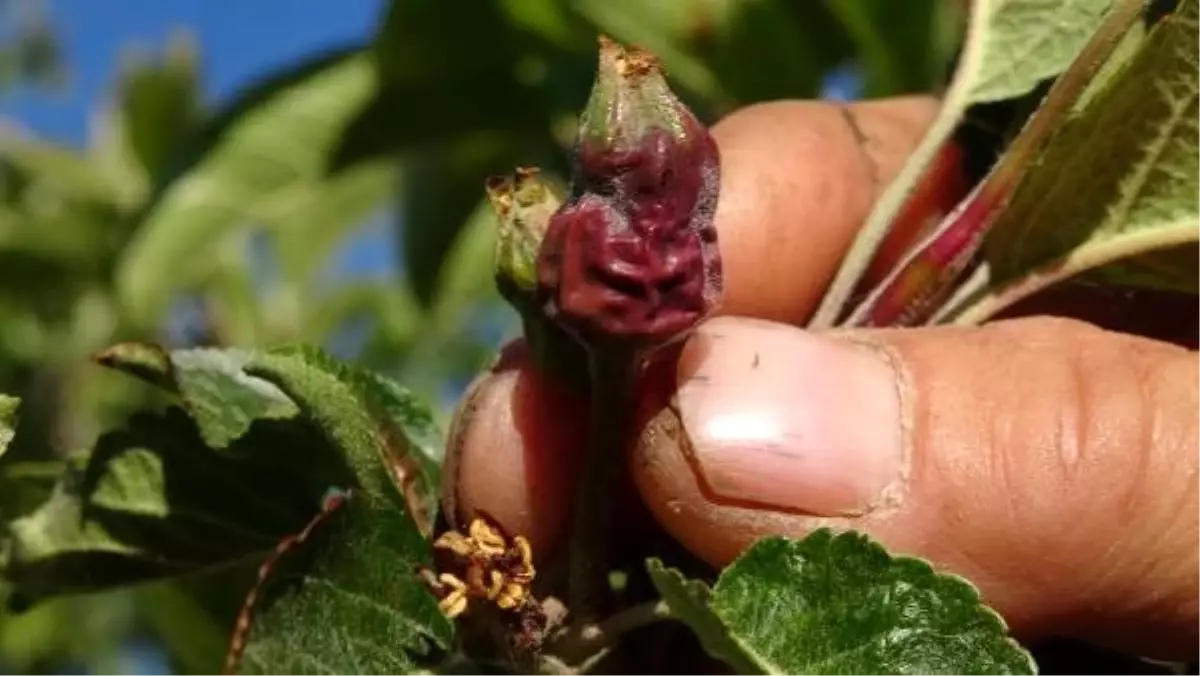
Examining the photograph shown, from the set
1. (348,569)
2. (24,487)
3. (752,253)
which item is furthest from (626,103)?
(24,487)

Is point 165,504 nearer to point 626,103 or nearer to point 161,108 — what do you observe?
point 626,103

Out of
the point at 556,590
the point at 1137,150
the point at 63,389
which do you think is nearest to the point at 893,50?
the point at 1137,150

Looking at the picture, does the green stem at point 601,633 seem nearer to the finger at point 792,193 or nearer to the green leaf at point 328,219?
the finger at point 792,193

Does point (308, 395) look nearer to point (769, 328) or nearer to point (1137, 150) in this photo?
point (769, 328)

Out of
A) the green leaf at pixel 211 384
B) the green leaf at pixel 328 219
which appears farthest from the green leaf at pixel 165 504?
the green leaf at pixel 328 219

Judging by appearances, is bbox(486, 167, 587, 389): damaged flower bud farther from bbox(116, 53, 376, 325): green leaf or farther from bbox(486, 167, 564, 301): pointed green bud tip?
bbox(116, 53, 376, 325): green leaf

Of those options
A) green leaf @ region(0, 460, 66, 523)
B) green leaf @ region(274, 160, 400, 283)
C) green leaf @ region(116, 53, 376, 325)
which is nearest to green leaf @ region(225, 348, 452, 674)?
green leaf @ region(0, 460, 66, 523)
